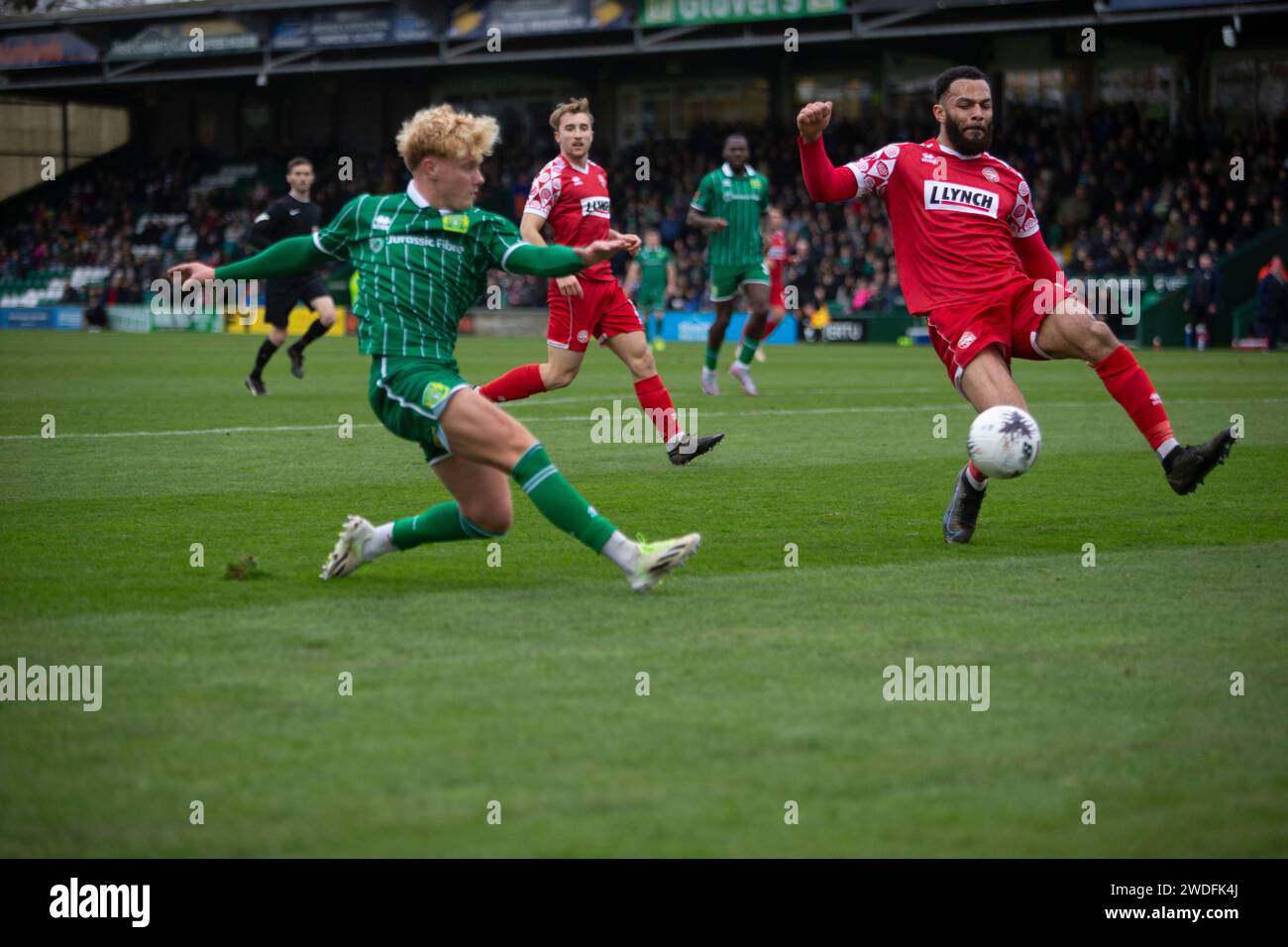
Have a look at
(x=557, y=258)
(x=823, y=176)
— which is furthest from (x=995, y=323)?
(x=557, y=258)

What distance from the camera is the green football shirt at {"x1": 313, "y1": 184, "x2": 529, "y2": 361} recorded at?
247 inches

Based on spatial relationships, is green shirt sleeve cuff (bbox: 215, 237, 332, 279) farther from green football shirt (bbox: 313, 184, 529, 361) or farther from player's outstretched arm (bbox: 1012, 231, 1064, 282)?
player's outstretched arm (bbox: 1012, 231, 1064, 282)

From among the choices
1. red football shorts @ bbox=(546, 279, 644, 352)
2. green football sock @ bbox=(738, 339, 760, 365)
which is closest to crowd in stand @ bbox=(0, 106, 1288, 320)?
green football sock @ bbox=(738, 339, 760, 365)

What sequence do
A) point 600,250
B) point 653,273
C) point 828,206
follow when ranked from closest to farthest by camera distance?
point 600,250 → point 653,273 → point 828,206

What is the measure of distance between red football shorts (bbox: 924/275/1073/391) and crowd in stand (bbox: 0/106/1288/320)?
77.9 feet

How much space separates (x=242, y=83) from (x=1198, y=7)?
111 feet

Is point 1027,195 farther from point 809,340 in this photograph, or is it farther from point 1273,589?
point 809,340

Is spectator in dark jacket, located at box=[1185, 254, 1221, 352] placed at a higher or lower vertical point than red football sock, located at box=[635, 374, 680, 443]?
higher

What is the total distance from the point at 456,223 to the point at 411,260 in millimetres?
231

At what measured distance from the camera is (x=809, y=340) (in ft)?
120

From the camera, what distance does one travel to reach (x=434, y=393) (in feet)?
19.8

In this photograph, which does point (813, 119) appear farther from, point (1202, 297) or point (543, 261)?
point (1202, 297)
